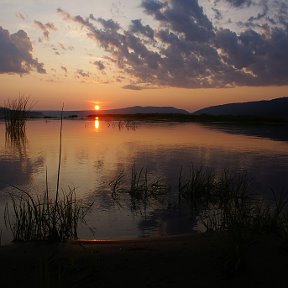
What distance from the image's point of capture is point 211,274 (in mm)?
4758

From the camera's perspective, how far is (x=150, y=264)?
5137mm

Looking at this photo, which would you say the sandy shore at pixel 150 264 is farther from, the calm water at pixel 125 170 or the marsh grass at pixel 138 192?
the marsh grass at pixel 138 192

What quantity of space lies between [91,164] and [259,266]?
10.5 meters

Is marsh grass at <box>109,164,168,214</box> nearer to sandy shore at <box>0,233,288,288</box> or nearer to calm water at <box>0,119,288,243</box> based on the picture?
calm water at <box>0,119,288,243</box>

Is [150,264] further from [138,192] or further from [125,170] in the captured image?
[125,170]

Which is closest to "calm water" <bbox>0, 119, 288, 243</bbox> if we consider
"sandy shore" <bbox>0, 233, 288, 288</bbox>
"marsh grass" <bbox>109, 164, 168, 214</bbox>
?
"marsh grass" <bbox>109, 164, 168, 214</bbox>

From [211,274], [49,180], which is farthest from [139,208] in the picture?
[211,274]

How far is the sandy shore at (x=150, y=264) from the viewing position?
181 inches

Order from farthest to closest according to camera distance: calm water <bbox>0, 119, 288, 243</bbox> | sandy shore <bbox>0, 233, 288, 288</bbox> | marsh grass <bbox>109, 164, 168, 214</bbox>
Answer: marsh grass <bbox>109, 164, 168, 214</bbox> → calm water <bbox>0, 119, 288, 243</bbox> → sandy shore <bbox>0, 233, 288, 288</bbox>

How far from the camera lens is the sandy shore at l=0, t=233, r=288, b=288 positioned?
4602 millimetres

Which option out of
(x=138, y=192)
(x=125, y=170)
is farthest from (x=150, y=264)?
(x=125, y=170)

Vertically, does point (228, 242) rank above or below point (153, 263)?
above

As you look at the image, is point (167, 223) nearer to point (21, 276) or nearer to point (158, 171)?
point (21, 276)

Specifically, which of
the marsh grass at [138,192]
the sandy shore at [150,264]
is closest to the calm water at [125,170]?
the marsh grass at [138,192]
